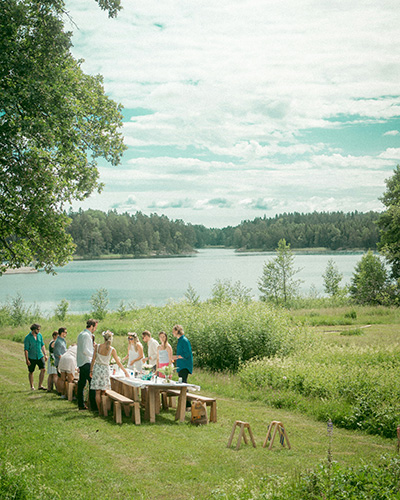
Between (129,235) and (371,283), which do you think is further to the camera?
(129,235)

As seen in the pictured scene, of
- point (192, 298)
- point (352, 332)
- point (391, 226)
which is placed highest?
point (391, 226)

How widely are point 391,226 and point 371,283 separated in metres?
5.36

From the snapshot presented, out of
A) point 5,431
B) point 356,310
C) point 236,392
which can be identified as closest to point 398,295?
point 356,310

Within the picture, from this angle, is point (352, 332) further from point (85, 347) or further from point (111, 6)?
point (111, 6)

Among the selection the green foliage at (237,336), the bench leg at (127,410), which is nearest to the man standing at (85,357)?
the bench leg at (127,410)

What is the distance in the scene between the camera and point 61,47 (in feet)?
37.5

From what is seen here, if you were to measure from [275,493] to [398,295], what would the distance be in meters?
37.9

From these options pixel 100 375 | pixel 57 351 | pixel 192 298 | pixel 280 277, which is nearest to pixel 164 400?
pixel 100 375

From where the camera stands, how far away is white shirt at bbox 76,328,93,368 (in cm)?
1181

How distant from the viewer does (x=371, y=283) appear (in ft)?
139

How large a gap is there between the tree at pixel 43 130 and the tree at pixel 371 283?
32525 millimetres

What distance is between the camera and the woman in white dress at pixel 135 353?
13.6 meters

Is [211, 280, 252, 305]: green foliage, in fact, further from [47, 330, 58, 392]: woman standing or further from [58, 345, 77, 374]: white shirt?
[58, 345, 77, 374]: white shirt

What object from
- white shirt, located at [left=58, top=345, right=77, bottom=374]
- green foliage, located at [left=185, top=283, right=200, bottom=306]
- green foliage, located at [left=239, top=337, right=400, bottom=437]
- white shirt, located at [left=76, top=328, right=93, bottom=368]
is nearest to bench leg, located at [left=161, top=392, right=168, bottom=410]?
white shirt, located at [left=76, top=328, right=93, bottom=368]
